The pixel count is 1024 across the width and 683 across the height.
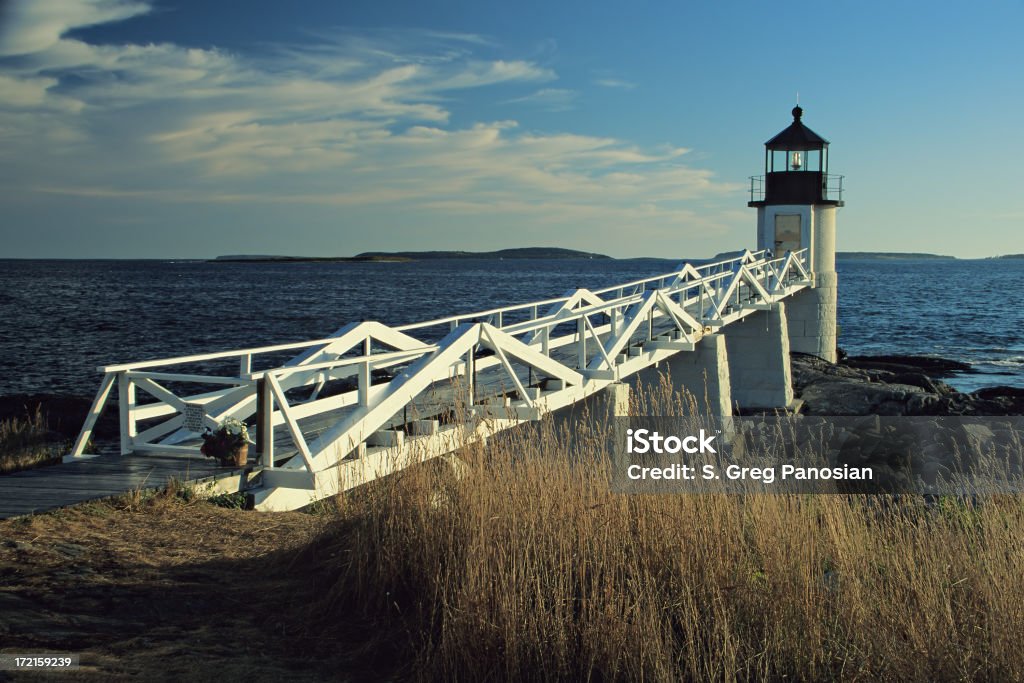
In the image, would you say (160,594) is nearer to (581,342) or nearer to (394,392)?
(394,392)

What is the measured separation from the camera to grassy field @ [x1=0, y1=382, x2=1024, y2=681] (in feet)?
13.8

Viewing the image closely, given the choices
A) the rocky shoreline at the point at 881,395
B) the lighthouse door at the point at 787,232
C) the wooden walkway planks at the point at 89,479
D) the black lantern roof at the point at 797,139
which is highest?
the black lantern roof at the point at 797,139

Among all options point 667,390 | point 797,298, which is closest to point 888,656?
point 667,390

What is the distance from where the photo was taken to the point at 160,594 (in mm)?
5219

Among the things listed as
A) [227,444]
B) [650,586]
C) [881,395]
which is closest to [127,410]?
[227,444]

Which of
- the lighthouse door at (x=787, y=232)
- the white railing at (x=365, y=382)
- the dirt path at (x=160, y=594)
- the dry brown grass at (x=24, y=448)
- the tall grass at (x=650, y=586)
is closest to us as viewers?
the tall grass at (x=650, y=586)

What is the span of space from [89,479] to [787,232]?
27543mm

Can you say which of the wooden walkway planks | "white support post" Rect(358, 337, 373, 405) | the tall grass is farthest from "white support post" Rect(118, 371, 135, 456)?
the tall grass

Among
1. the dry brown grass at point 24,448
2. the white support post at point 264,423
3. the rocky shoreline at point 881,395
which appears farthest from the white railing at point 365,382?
the rocky shoreline at point 881,395

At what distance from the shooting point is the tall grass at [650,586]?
4.17m

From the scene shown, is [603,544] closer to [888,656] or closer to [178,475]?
[888,656]

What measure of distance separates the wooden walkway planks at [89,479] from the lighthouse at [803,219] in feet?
82.1

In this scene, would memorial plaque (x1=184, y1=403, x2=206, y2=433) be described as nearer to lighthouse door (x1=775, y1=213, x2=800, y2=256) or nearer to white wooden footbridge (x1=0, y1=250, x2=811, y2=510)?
white wooden footbridge (x1=0, y1=250, x2=811, y2=510)

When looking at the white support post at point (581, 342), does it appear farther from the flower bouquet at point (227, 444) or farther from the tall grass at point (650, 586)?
the tall grass at point (650, 586)
